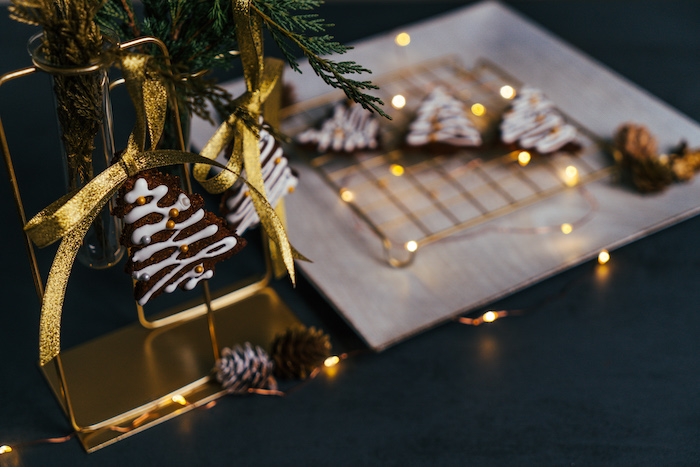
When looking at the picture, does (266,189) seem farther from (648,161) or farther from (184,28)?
(648,161)

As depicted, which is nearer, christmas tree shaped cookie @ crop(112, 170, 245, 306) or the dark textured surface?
christmas tree shaped cookie @ crop(112, 170, 245, 306)

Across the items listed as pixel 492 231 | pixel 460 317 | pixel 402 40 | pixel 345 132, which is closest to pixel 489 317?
pixel 460 317

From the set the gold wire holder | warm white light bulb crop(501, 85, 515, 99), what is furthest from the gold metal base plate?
warm white light bulb crop(501, 85, 515, 99)

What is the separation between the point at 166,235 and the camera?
719 millimetres

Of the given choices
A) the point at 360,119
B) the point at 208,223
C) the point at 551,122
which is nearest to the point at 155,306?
the point at 208,223

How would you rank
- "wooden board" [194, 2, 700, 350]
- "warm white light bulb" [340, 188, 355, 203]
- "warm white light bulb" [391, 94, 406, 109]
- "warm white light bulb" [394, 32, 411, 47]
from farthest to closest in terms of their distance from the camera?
1. "warm white light bulb" [394, 32, 411, 47]
2. "warm white light bulb" [391, 94, 406, 109]
3. "warm white light bulb" [340, 188, 355, 203]
4. "wooden board" [194, 2, 700, 350]

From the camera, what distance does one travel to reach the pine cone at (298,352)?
36.4 inches

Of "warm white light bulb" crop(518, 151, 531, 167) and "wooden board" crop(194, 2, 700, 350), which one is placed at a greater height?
"warm white light bulb" crop(518, 151, 531, 167)

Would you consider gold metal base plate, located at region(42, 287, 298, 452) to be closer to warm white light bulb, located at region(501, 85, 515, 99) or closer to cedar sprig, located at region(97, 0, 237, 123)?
cedar sprig, located at region(97, 0, 237, 123)

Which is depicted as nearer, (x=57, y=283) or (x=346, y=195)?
(x=57, y=283)

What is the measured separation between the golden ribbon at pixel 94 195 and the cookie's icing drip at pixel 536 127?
62 cm

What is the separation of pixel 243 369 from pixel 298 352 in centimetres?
7

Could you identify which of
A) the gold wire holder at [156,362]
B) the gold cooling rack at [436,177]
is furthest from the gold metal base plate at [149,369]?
the gold cooling rack at [436,177]

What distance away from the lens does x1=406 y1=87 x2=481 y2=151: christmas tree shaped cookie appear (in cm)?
119
